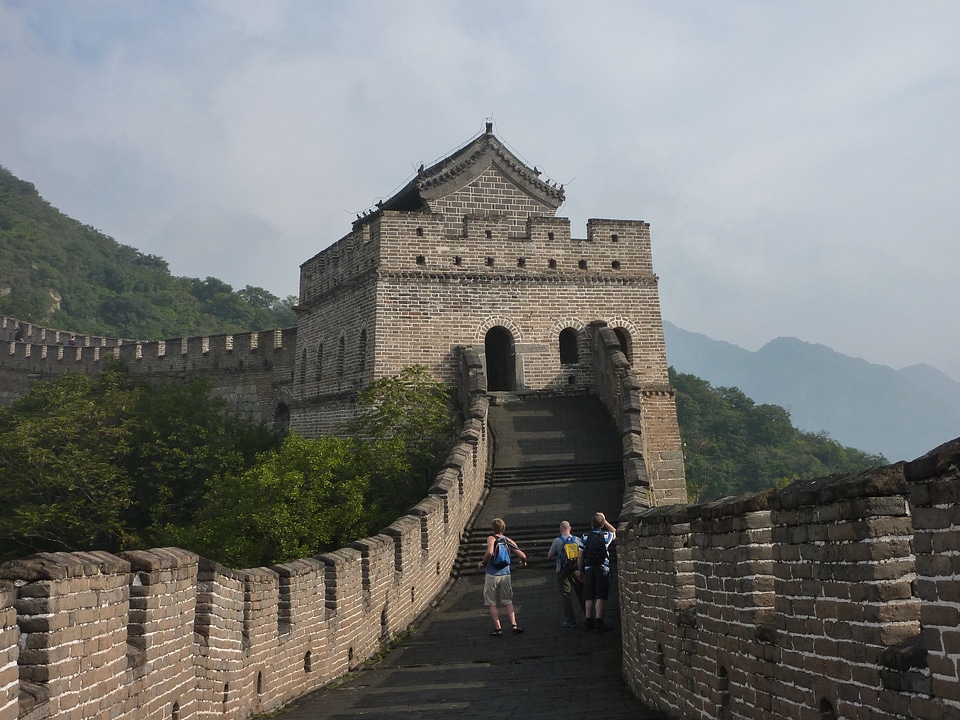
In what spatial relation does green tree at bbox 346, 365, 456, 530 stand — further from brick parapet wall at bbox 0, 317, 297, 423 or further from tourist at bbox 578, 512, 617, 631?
brick parapet wall at bbox 0, 317, 297, 423

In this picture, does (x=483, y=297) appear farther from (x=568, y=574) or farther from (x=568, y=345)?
(x=568, y=574)

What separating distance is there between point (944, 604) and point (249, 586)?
5.93m

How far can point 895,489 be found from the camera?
4.10 m

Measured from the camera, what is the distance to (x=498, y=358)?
24844 millimetres

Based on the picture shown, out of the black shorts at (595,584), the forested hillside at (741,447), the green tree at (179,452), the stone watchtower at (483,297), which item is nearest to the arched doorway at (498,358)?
the stone watchtower at (483,297)

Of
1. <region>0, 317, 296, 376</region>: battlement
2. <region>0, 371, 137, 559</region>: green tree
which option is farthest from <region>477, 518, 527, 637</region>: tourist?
<region>0, 317, 296, 376</region>: battlement

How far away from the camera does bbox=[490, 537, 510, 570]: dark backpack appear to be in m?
11.7

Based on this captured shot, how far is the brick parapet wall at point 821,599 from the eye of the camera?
3559mm

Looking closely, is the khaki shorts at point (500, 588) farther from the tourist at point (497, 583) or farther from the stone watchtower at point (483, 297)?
the stone watchtower at point (483, 297)

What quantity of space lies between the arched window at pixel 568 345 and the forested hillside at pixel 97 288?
50713mm

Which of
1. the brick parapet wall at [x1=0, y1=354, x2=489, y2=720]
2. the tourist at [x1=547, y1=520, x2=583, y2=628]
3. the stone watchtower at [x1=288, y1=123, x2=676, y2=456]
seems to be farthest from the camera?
the stone watchtower at [x1=288, y1=123, x2=676, y2=456]

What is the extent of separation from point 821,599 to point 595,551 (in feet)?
22.3

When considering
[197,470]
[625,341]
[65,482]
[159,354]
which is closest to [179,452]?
[197,470]

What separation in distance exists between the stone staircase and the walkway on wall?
0.07 ft
